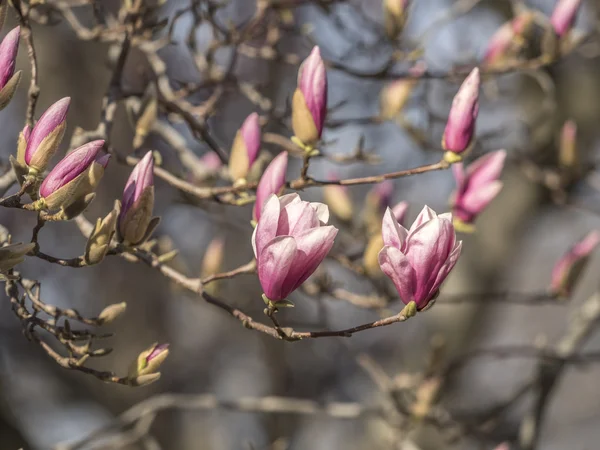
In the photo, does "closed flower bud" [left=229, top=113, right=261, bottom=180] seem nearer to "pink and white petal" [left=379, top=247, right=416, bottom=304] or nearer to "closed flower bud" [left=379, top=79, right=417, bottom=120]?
"pink and white petal" [left=379, top=247, right=416, bottom=304]

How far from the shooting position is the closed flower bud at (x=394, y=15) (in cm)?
130

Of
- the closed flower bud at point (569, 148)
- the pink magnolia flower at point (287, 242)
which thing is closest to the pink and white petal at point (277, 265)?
the pink magnolia flower at point (287, 242)

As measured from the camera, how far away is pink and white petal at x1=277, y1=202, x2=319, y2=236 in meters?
0.70

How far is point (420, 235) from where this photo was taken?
713mm

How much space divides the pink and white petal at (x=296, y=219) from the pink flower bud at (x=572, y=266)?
82 centimetres

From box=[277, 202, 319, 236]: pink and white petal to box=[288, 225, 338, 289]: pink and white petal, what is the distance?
0.01 metres

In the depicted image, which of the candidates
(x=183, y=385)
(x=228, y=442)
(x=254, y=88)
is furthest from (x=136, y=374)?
(x=228, y=442)

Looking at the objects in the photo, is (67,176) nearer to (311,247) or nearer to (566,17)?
(311,247)

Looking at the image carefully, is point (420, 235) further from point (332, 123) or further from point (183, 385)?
point (183, 385)

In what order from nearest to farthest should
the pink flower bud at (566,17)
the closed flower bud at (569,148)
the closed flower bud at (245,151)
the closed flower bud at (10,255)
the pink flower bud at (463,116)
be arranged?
the closed flower bud at (10,255), the pink flower bud at (463,116), the closed flower bud at (245,151), the pink flower bud at (566,17), the closed flower bud at (569,148)

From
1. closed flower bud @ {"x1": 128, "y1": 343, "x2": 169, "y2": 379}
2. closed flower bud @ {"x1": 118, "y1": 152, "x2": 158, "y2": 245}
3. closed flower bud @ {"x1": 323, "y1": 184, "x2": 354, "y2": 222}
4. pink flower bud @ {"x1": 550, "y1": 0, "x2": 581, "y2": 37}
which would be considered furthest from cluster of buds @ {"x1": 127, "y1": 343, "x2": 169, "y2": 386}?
pink flower bud @ {"x1": 550, "y1": 0, "x2": 581, "y2": 37}

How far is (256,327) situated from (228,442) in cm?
384

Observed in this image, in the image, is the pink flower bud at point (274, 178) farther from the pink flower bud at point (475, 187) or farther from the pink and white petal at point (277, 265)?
the pink flower bud at point (475, 187)

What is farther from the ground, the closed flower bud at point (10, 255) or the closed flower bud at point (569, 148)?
the closed flower bud at point (10, 255)
